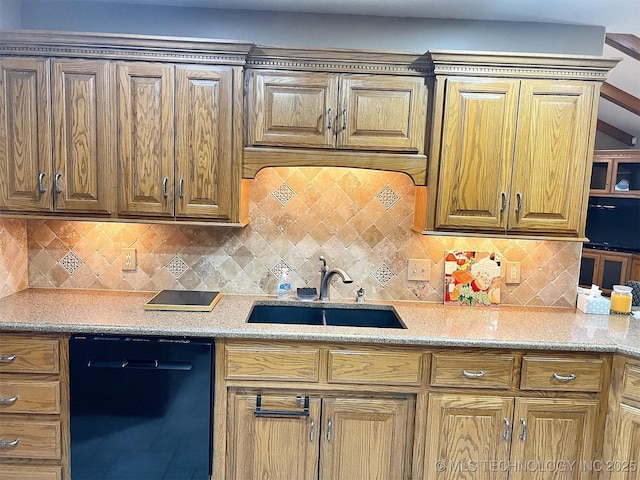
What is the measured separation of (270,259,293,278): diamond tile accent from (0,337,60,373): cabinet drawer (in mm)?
1137

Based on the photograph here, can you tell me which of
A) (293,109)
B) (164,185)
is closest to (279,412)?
(164,185)

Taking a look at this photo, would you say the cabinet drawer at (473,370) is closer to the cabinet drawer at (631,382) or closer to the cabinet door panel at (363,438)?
the cabinet door panel at (363,438)

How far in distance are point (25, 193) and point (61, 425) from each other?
1142 millimetres


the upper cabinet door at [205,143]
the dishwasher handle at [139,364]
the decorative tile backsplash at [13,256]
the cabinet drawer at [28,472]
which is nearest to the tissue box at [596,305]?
the upper cabinet door at [205,143]

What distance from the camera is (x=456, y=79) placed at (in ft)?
7.02

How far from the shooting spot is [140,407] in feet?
6.48

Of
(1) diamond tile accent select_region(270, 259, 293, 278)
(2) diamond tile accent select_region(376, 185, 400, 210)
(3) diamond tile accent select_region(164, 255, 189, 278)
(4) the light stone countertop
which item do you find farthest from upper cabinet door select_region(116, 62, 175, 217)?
(2) diamond tile accent select_region(376, 185, 400, 210)

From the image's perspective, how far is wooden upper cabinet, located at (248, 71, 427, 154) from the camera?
217cm

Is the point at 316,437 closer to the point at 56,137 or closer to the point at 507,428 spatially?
the point at 507,428

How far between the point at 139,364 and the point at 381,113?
1.66m

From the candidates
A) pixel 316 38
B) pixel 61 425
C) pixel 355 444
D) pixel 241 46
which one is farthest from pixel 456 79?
pixel 61 425

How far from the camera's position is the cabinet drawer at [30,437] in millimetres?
1990

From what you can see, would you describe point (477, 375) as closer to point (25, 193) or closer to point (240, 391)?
point (240, 391)

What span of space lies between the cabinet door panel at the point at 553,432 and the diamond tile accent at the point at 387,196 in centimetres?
121
